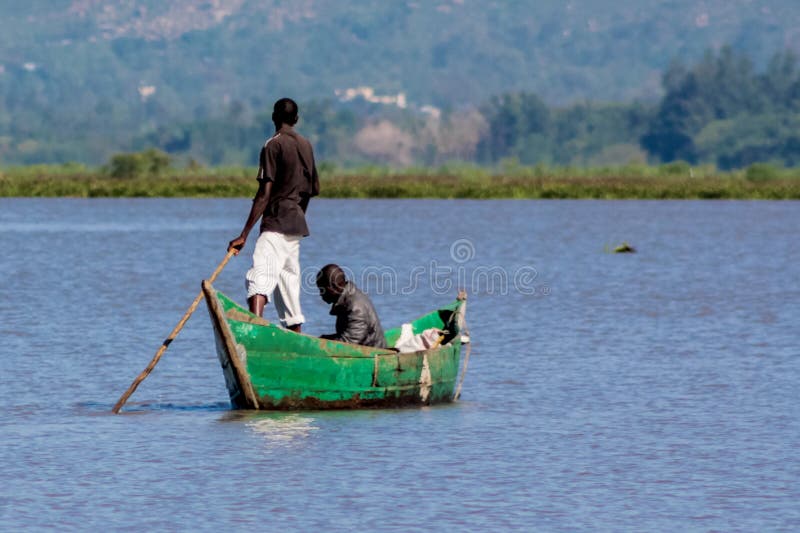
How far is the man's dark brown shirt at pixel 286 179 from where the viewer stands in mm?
14414

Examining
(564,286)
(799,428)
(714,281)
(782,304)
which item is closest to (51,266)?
(564,286)

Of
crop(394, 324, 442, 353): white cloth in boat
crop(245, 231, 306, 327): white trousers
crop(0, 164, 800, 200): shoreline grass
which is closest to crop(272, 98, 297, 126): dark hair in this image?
crop(245, 231, 306, 327): white trousers

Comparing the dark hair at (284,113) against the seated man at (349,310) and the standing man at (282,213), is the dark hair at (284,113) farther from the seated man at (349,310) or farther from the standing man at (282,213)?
the seated man at (349,310)

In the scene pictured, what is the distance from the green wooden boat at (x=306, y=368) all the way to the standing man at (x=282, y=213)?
2.63 feet

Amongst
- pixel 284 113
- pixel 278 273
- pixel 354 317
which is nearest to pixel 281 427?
pixel 354 317

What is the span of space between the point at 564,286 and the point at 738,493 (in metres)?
18.6

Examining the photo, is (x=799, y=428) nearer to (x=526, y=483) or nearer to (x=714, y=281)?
(x=526, y=483)

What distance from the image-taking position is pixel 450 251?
41281 millimetres

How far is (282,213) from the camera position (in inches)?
571

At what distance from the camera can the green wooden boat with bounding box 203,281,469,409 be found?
527 inches

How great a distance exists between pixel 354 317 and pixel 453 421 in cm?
110

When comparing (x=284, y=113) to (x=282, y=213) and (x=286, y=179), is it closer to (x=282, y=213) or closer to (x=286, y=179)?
(x=286, y=179)

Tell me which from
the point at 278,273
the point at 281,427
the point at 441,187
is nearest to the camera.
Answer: the point at 281,427

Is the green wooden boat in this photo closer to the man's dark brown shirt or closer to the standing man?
the standing man
